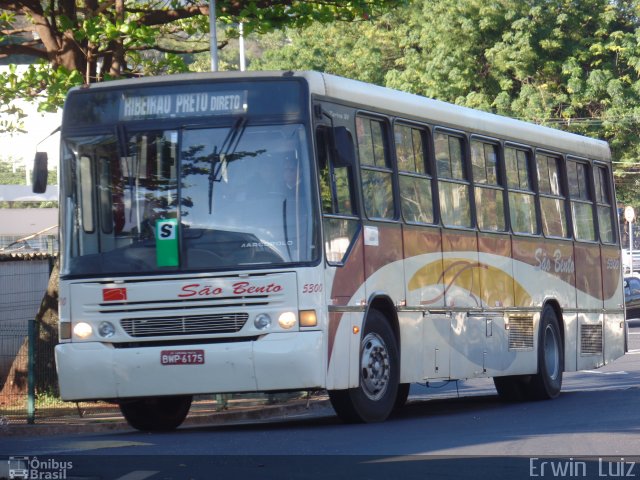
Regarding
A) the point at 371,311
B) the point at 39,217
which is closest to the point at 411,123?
the point at 371,311

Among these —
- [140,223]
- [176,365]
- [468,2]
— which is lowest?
[176,365]

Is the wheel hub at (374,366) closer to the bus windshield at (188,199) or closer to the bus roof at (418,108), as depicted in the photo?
the bus windshield at (188,199)

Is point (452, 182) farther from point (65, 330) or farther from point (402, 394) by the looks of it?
point (65, 330)

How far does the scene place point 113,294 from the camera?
41.0ft

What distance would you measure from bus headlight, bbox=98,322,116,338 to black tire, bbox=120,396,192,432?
1412mm

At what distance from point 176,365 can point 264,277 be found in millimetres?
1085

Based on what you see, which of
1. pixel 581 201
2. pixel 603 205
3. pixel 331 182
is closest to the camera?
pixel 331 182

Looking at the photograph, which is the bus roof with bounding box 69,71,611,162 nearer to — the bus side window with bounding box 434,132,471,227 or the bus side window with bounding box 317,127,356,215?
the bus side window with bounding box 434,132,471,227

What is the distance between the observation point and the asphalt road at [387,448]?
9375mm

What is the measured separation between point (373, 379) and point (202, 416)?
3.90 meters

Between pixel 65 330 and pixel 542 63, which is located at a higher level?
pixel 542 63

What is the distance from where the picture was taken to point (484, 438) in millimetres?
11680

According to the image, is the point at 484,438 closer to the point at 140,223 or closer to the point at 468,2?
the point at 140,223

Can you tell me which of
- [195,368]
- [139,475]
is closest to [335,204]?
[195,368]
